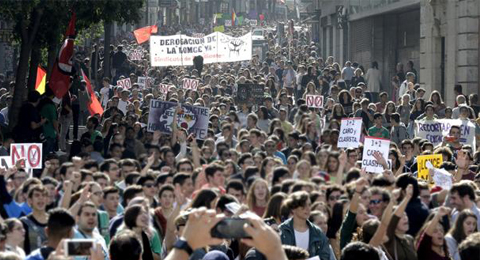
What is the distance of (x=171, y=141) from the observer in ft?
71.5

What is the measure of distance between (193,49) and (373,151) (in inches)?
942

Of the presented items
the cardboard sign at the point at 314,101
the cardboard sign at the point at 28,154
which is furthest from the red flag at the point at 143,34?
the cardboard sign at the point at 28,154

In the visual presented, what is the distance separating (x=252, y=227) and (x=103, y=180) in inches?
297

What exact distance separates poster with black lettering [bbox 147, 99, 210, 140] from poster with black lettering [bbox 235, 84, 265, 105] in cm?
637

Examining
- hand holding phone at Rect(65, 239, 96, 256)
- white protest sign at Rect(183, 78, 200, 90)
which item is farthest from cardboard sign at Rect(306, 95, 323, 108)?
hand holding phone at Rect(65, 239, 96, 256)

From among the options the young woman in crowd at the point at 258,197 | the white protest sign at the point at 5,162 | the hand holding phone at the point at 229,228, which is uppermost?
the hand holding phone at the point at 229,228

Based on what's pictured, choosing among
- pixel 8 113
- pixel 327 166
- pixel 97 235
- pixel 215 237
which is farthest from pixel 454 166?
pixel 8 113

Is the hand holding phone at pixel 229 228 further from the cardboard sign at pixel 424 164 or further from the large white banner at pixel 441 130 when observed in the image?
the large white banner at pixel 441 130

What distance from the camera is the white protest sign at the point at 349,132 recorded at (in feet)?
67.1

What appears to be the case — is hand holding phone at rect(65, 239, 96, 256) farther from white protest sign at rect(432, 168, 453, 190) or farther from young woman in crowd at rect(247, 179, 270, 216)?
white protest sign at rect(432, 168, 453, 190)

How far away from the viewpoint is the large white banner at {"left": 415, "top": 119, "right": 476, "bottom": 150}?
839 inches

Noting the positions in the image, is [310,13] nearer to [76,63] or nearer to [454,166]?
[76,63]

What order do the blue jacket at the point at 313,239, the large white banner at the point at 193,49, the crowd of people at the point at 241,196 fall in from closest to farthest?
the crowd of people at the point at 241,196 → the blue jacket at the point at 313,239 → the large white banner at the point at 193,49

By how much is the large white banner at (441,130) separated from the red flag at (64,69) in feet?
21.6
